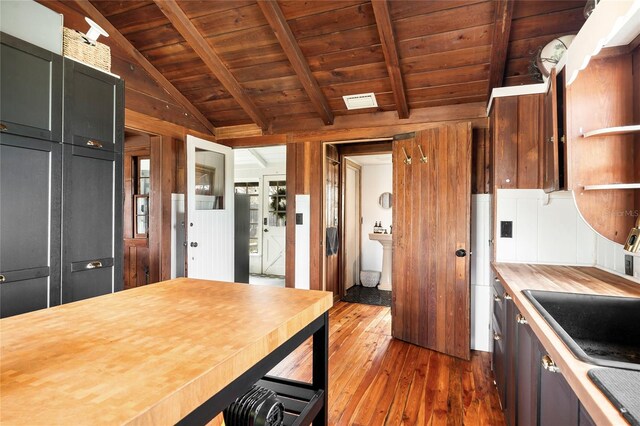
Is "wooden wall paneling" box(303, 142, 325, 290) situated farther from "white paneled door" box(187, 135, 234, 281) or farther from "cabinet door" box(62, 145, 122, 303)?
"cabinet door" box(62, 145, 122, 303)

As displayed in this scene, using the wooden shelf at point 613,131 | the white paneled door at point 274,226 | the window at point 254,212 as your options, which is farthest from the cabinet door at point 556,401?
the window at point 254,212

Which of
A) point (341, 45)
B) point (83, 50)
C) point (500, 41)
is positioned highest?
point (341, 45)

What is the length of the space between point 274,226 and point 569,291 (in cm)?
554

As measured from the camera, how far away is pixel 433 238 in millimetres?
3156

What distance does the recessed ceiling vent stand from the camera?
11.5 feet

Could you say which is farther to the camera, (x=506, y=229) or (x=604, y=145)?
(x=506, y=229)

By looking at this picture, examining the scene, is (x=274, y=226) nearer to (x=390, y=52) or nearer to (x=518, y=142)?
(x=390, y=52)

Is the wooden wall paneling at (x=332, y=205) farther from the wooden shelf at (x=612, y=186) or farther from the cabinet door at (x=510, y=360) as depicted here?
the wooden shelf at (x=612, y=186)

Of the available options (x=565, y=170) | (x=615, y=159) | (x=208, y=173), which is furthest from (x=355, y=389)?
(x=208, y=173)

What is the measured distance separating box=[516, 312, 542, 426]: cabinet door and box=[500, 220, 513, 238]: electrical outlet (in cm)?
132

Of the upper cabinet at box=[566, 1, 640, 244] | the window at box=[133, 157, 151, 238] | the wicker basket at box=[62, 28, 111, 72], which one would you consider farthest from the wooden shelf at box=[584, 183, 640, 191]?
the window at box=[133, 157, 151, 238]

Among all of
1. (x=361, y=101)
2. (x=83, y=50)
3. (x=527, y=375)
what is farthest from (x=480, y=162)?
(x=83, y=50)

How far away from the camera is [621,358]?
1312 millimetres

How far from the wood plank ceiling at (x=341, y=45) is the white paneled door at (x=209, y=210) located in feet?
2.46
